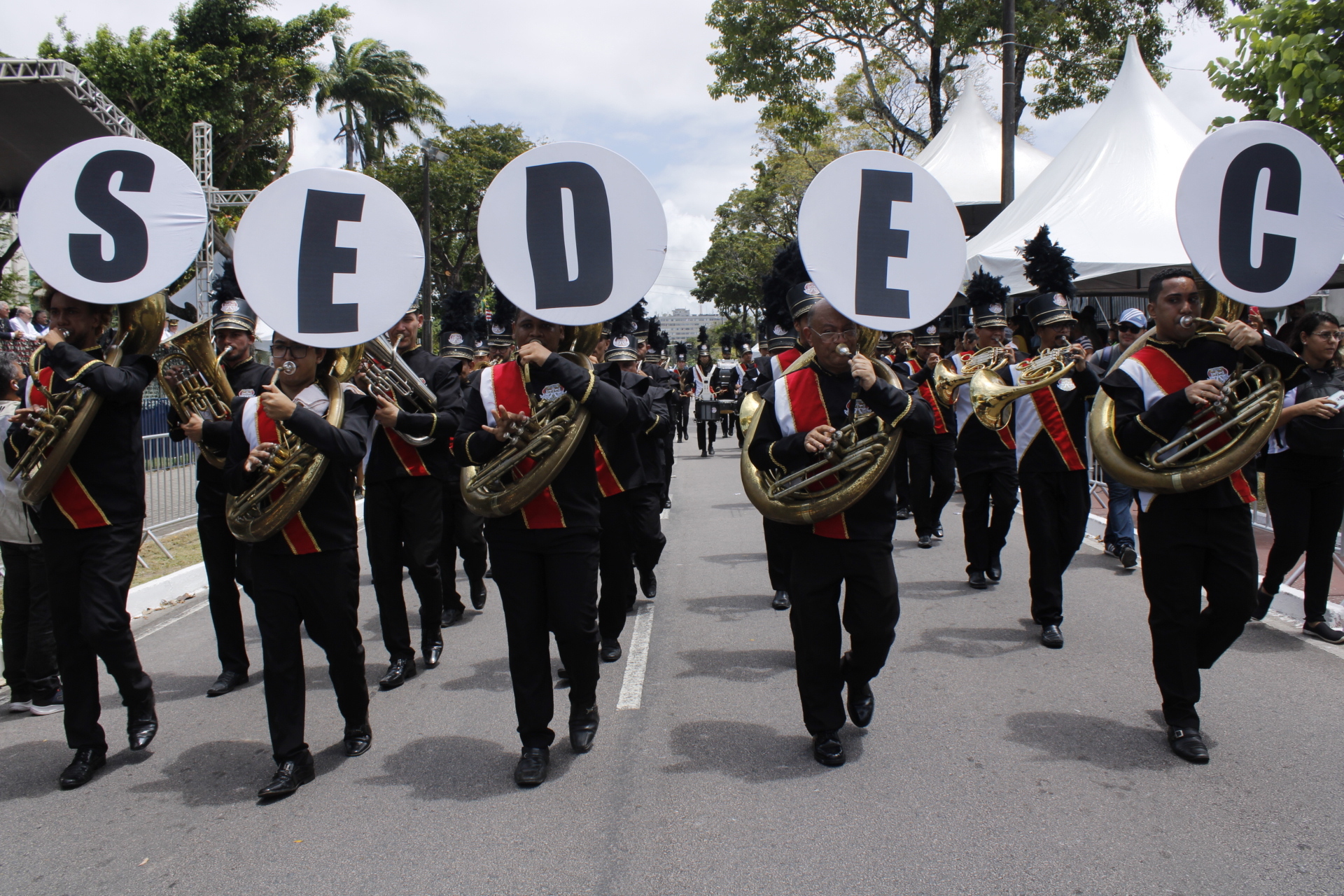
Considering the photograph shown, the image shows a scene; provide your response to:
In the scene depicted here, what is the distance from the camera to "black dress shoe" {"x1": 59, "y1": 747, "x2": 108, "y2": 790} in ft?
12.8

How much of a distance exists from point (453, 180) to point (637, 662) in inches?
1207

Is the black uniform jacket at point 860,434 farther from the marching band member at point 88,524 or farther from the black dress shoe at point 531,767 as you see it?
the marching band member at point 88,524

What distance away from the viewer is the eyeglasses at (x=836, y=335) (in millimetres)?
3789

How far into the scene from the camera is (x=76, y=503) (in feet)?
13.0

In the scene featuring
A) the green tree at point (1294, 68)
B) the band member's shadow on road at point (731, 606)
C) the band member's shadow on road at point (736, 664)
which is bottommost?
the band member's shadow on road at point (731, 606)

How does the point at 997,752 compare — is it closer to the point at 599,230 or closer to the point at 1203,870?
the point at 1203,870

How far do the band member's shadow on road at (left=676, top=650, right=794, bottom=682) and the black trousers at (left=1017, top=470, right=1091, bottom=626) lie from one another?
158 centimetres

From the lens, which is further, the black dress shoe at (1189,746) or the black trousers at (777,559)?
the black trousers at (777,559)

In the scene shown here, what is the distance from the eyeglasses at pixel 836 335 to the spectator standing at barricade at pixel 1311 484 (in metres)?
2.96

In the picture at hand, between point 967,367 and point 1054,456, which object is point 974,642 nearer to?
point 1054,456

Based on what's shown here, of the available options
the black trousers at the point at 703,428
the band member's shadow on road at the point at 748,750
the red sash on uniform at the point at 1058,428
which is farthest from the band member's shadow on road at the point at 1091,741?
the black trousers at the point at 703,428

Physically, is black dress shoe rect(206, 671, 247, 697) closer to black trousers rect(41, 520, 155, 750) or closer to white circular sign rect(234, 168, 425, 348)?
black trousers rect(41, 520, 155, 750)

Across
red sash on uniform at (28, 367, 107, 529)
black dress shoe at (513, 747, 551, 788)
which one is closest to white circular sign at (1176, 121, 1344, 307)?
black dress shoe at (513, 747, 551, 788)

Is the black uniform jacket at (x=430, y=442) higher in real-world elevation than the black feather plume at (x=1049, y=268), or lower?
lower
